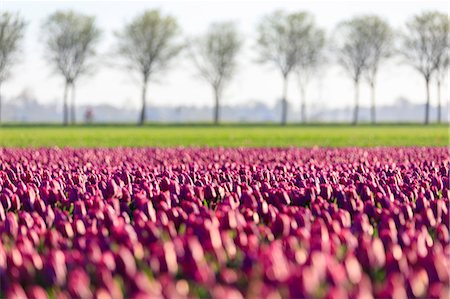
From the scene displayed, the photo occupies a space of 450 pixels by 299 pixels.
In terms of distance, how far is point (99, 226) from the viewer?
505 cm

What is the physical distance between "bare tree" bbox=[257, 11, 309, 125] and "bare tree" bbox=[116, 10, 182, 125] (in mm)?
9859

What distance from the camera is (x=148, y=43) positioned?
8200 centimetres

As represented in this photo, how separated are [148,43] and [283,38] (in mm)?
15310

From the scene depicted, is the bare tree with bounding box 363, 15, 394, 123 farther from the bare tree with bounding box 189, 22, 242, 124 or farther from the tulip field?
the tulip field

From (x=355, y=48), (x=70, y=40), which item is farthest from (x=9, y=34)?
(x=355, y=48)

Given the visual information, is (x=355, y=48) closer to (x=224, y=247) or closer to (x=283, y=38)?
(x=283, y=38)

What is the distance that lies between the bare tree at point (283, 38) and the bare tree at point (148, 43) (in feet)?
32.3

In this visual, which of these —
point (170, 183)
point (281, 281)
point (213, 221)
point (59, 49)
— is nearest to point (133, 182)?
point (170, 183)

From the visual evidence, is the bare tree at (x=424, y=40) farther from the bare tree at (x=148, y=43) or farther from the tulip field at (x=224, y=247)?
the tulip field at (x=224, y=247)

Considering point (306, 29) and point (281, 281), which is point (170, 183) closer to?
point (281, 281)

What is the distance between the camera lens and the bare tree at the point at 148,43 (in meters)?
82.1

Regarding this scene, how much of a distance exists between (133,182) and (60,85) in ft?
250

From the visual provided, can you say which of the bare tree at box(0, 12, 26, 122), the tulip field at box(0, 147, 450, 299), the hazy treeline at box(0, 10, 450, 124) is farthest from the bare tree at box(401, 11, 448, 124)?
the tulip field at box(0, 147, 450, 299)

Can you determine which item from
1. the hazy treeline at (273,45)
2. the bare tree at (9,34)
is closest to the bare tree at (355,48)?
the hazy treeline at (273,45)
